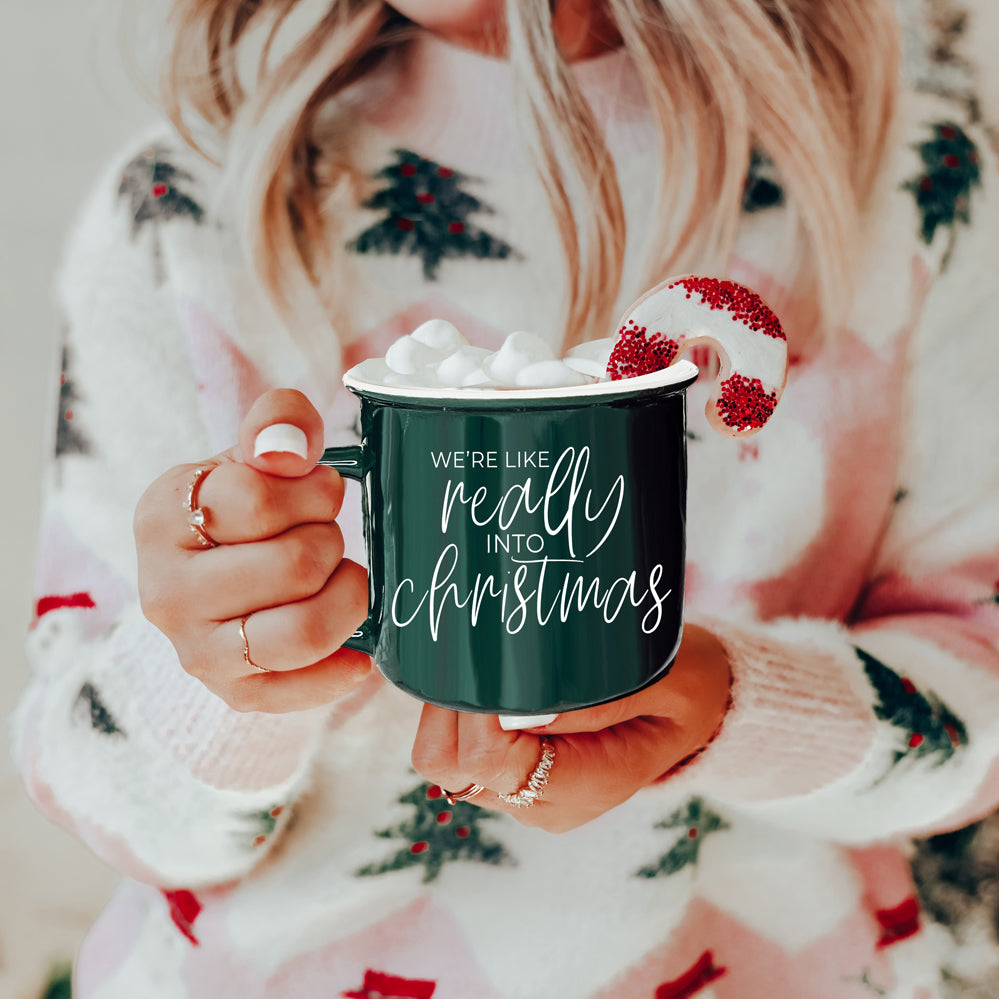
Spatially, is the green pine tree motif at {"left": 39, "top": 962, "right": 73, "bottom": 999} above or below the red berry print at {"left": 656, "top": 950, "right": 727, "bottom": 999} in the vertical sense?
below

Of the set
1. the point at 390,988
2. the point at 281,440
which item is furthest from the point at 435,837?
the point at 281,440

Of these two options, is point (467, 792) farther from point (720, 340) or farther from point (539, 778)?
point (720, 340)

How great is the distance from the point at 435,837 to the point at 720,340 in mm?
544

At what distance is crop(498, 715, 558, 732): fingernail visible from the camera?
0.37m

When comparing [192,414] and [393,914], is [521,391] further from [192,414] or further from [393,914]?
[393,914]

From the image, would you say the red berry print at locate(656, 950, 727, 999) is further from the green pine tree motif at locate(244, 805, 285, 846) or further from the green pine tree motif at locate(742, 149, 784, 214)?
the green pine tree motif at locate(742, 149, 784, 214)

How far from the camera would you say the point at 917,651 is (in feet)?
2.30

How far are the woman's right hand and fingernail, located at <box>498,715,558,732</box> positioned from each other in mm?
88

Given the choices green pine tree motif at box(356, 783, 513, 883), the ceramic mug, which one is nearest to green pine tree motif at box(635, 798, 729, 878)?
green pine tree motif at box(356, 783, 513, 883)

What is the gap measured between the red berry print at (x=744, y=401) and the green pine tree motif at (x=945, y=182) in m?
0.50

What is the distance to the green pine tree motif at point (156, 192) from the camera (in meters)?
0.73

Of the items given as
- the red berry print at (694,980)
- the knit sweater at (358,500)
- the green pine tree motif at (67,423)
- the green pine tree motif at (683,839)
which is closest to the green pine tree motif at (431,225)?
the knit sweater at (358,500)

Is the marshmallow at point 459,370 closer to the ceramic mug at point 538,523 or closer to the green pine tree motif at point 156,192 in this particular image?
the ceramic mug at point 538,523

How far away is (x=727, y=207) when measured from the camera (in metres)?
0.71
